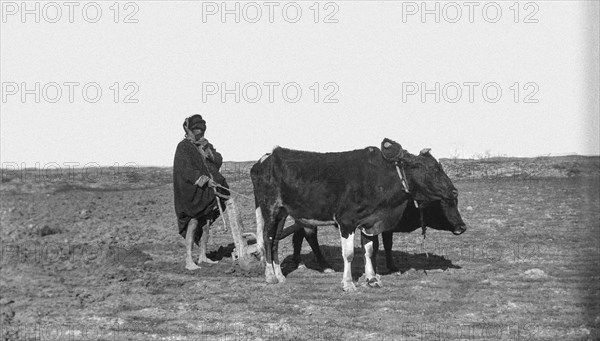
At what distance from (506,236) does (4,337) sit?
11.2 metres

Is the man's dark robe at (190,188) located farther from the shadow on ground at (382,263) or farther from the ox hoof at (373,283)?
the ox hoof at (373,283)

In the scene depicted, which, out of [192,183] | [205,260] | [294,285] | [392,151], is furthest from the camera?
[205,260]

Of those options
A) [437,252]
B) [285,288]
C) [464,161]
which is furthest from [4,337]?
[464,161]

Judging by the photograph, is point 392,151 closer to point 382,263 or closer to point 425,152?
point 425,152

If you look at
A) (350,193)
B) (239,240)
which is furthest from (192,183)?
(350,193)

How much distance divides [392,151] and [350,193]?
3.21 ft

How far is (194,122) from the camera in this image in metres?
14.0

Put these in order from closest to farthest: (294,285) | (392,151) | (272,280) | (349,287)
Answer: (349,287) → (392,151) → (294,285) → (272,280)

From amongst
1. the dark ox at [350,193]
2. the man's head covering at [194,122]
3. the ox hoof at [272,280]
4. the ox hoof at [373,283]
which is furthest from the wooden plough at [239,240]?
the ox hoof at [373,283]

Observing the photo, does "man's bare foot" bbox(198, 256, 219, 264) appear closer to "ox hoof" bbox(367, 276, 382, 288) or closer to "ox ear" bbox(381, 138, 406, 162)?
"ox hoof" bbox(367, 276, 382, 288)

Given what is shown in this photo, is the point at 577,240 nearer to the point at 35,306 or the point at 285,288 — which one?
the point at 285,288

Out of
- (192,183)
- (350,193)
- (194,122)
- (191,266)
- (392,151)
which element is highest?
(194,122)

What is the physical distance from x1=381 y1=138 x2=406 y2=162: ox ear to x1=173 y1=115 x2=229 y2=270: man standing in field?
3.26m

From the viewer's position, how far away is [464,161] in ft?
106
